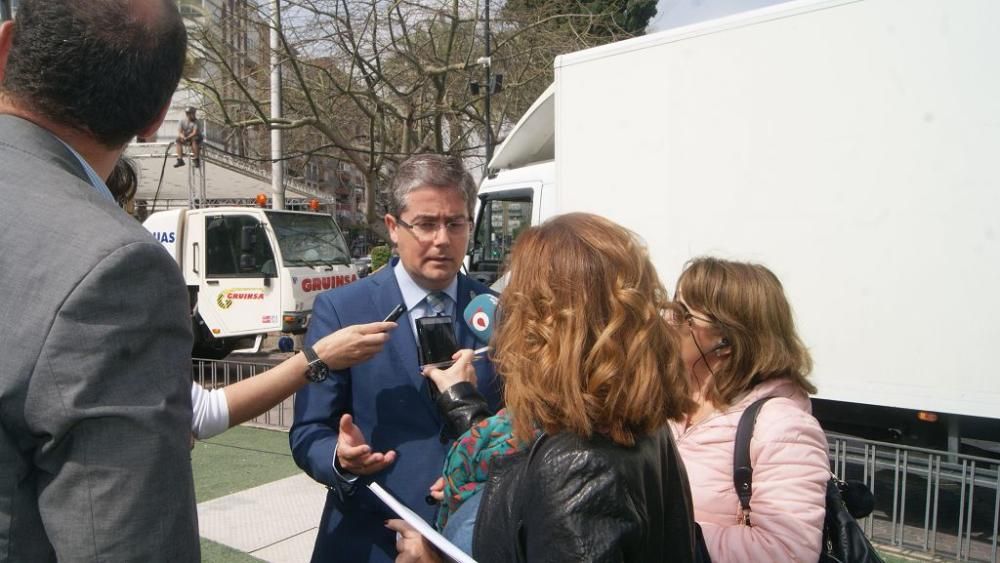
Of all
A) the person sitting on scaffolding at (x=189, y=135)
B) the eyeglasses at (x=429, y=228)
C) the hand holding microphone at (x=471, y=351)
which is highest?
the person sitting on scaffolding at (x=189, y=135)

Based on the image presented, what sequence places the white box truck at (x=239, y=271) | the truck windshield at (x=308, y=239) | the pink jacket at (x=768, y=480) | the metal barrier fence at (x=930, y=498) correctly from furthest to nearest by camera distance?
1. the truck windshield at (x=308, y=239)
2. the white box truck at (x=239, y=271)
3. the metal barrier fence at (x=930, y=498)
4. the pink jacket at (x=768, y=480)

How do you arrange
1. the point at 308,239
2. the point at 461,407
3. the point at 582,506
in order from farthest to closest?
the point at 308,239
the point at 461,407
the point at 582,506

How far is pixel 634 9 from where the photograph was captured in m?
23.3

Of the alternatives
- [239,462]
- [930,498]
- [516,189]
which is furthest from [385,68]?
[930,498]

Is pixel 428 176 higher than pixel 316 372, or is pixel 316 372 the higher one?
pixel 428 176

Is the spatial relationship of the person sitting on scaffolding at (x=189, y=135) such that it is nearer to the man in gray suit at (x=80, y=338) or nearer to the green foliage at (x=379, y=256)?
the green foliage at (x=379, y=256)

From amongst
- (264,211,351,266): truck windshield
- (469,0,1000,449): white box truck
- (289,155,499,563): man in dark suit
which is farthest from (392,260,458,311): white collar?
(264,211,351,266): truck windshield

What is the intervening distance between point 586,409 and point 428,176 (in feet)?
3.75

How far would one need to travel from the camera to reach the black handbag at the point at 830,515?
6.53ft

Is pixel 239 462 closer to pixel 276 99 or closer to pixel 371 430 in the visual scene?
pixel 371 430

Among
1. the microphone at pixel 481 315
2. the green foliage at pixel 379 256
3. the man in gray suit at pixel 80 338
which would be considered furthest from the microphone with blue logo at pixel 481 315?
the green foliage at pixel 379 256

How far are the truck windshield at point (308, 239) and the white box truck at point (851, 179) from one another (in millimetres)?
6215

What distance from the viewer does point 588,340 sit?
1.38 metres

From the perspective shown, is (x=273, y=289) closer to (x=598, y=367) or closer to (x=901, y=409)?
(x=901, y=409)
